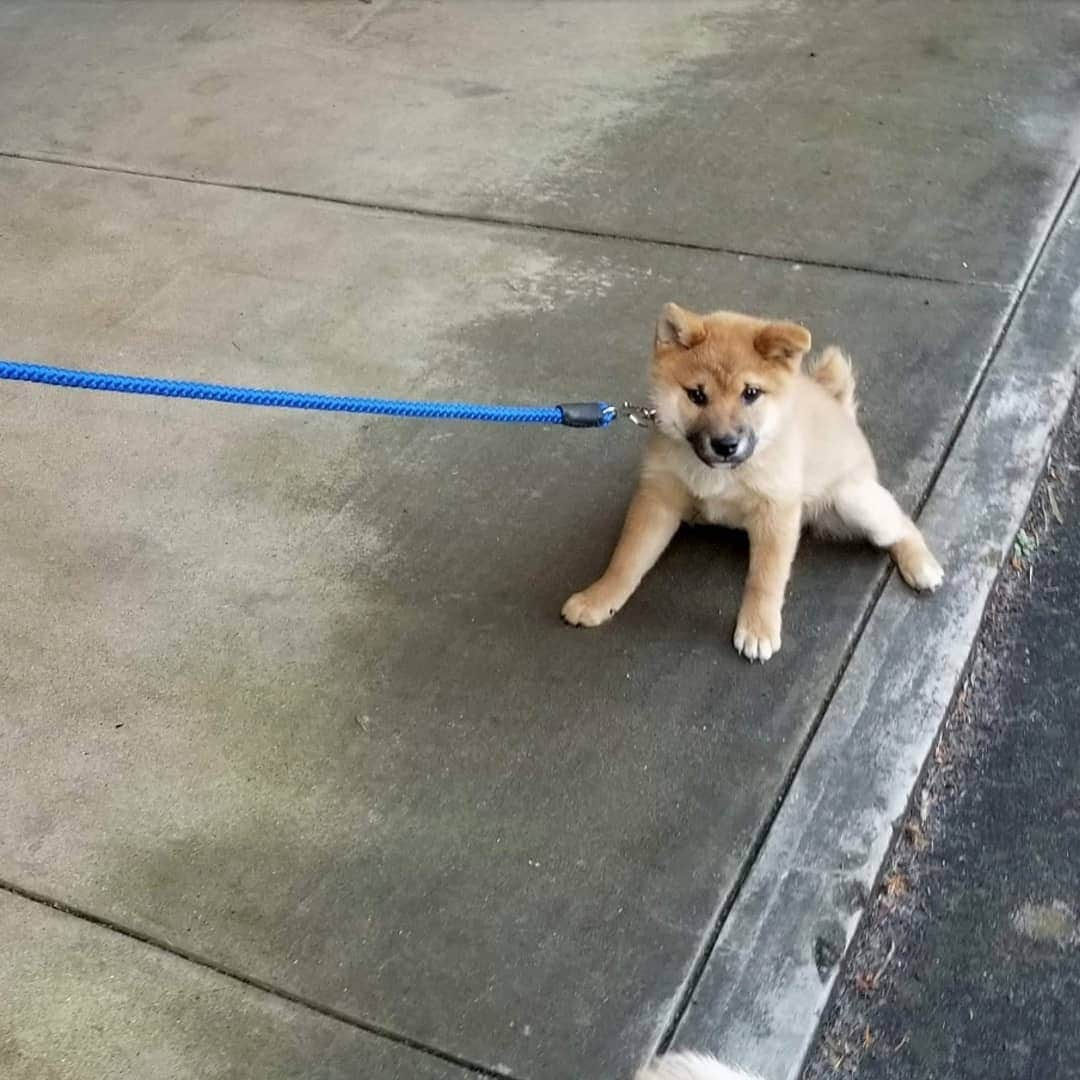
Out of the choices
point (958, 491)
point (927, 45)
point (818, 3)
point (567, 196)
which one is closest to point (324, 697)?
point (958, 491)

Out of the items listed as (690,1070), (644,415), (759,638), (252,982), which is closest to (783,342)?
(644,415)

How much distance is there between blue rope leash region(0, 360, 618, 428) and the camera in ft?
8.08

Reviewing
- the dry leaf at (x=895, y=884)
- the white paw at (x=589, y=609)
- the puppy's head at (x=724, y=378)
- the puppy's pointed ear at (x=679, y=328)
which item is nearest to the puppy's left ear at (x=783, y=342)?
the puppy's head at (x=724, y=378)

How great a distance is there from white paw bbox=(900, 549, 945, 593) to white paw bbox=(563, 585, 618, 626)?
0.77 metres

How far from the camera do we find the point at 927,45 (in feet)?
18.6

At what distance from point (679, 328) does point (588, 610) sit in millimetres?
742

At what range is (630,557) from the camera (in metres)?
3.02

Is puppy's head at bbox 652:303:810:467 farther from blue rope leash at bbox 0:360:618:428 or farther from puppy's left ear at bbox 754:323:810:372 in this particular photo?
blue rope leash at bbox 0:360:618:428

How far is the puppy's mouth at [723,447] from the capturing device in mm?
2695

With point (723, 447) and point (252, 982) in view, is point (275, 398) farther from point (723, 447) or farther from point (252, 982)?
point (252, 982)

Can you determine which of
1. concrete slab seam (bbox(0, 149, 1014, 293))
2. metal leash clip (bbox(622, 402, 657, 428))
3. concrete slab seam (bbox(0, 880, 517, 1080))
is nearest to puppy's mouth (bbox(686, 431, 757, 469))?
metal leash clip (bbox(622, 402, 657, 428))

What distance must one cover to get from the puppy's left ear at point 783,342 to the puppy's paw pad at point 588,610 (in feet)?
2.42

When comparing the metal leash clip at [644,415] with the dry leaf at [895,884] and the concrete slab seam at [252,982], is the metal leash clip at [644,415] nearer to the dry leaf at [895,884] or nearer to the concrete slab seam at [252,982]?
the dry leaf at [895,884]

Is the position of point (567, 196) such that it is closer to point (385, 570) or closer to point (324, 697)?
point (385, 570)
